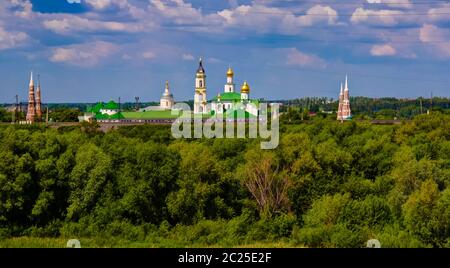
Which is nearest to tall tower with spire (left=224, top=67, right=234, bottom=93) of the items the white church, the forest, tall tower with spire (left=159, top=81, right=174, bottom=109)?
the white church

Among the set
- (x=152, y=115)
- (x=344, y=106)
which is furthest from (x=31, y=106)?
(x=344, y=106)

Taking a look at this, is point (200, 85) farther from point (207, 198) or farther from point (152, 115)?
point (207, 198)

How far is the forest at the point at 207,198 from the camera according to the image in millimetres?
19484

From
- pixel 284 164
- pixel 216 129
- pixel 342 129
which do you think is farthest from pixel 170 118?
pixel 284 164

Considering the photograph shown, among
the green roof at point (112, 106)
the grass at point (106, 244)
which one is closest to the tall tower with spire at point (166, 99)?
the green roof at point (112, 106)

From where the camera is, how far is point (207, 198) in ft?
74.3

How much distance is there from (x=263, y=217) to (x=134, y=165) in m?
5.08

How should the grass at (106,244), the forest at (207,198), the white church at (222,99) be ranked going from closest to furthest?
the grass at (106,244)
the forest at (207,198)
the white church at (222,99)

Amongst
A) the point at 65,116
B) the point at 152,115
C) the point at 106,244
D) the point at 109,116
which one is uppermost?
the point at 152,115

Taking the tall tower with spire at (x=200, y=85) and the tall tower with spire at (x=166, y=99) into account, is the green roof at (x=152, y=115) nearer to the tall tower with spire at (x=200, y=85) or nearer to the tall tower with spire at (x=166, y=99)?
the tall tower with spire at (x=200, y=85)

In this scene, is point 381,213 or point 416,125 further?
point 416,125

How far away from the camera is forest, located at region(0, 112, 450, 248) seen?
63.9ft

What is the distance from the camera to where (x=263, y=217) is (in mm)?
22016

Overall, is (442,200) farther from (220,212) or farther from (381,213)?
(220,212)
